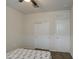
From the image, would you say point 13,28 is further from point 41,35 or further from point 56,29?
point 56,29

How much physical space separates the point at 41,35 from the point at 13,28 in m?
1.77

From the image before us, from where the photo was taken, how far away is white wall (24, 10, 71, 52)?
15.8 feet

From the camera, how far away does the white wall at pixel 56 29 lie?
15.8 ft

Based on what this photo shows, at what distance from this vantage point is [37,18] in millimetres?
5488

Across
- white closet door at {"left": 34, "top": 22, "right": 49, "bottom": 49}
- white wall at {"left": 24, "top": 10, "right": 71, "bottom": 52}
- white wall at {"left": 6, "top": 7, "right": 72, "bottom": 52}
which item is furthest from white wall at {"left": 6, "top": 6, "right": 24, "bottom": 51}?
white closet door at {"left": 34, "top": 22, "right": 49, "bottom": 49}

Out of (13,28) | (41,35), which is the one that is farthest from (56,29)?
(13,28)

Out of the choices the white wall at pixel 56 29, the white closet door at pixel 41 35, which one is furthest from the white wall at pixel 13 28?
the white closet door at pixel 41 35

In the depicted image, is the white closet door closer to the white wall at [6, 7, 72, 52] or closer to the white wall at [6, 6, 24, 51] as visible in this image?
the white wall at [6, 7, 72, 52]

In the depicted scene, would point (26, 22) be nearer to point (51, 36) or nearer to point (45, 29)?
point (45, 29)

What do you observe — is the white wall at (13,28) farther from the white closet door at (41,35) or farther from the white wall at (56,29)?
the white closet door at (41,35)

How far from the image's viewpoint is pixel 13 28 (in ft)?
15.2

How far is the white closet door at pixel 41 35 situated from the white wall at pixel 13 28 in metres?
0.98

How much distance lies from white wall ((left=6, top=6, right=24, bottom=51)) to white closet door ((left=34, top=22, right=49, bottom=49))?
0.98 meters
